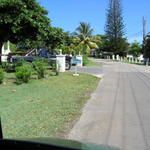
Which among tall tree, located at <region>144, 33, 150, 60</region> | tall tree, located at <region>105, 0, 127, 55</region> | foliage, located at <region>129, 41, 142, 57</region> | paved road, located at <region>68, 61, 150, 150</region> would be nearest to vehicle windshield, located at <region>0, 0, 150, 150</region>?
paved road, located at <region>68, 61, 150, 150</region>

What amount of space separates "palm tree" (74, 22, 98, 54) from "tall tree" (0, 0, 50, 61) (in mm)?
40930

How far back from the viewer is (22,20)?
19.0m

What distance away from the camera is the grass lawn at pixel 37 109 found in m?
6.81

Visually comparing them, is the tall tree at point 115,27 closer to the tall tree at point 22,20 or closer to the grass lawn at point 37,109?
the tall tree at point 22,20

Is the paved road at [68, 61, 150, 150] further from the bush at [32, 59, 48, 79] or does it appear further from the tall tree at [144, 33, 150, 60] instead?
the tall tree at [144, 33, 150, 60]

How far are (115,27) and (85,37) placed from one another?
35.8 feet

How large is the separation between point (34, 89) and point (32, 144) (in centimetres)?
1035

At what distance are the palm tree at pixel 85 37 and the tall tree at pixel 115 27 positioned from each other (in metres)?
7.17

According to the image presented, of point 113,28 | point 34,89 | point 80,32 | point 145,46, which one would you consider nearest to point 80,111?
point 34,89

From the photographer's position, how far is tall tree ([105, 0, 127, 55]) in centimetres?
7262

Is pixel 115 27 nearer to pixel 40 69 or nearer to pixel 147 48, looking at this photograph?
pixel 147 48

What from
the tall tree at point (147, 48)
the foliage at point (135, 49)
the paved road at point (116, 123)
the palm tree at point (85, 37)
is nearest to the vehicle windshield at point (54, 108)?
the paved road at point (116, 123)

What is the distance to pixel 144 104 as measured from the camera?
10406 mm

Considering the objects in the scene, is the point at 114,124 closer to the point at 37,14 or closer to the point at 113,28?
the point at 37,14
